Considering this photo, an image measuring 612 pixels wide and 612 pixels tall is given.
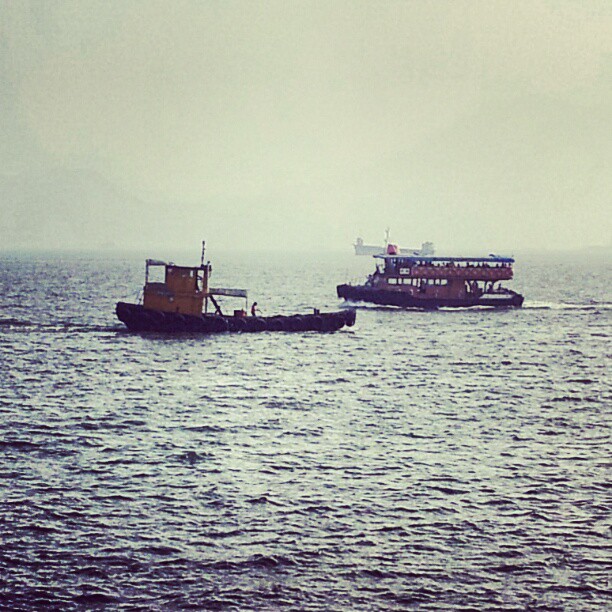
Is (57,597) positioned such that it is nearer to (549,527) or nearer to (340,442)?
(549,527)

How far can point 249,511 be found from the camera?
99.2 feet

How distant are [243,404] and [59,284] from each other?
385 ft

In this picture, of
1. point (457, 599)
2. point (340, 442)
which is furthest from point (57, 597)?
point (340, 442)

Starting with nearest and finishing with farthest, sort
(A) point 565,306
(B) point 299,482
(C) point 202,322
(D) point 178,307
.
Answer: (B) point 299,482, (D) point 178,307, (C) point 202,322, (A) point 565,306

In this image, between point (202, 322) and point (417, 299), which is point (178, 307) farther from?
point (417, 299)


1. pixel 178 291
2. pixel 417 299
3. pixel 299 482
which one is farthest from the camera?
pixel 417 299

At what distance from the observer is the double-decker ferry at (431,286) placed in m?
110

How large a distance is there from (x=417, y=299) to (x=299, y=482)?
7874 cm

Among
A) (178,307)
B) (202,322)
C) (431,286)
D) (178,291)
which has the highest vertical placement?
(431,286)

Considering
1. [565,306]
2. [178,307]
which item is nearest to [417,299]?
[565,306]

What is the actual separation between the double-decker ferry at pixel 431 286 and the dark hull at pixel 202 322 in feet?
92.8

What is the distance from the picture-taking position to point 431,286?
4434 inches

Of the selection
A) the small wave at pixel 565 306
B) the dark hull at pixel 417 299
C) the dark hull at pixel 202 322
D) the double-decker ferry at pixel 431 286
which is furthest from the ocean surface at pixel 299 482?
the small wave at pixel 565 306

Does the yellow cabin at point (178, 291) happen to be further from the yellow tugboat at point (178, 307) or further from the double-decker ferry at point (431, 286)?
the double-decker ferry at point (431, 286)
